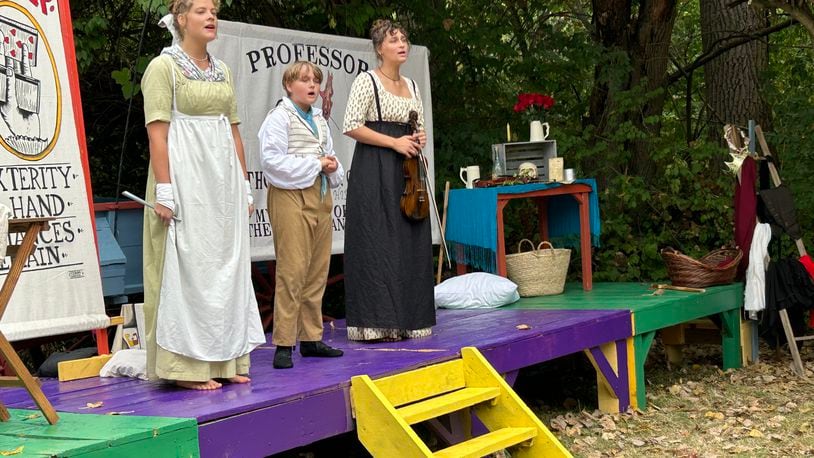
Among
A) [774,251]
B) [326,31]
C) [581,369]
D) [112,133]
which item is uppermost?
[326,31]

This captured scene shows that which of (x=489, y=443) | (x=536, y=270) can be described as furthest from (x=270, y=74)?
(x=489, y=443)

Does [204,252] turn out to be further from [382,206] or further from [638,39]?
[638,39]

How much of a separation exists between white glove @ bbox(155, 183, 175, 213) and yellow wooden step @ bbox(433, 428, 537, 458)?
130cm

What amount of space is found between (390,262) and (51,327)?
1693 mm

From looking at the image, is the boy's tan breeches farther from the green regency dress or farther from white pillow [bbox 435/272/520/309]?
white pillow [bbox 435/272/520/309]

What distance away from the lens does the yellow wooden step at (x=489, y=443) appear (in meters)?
3.94

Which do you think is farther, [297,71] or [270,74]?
[270,74]

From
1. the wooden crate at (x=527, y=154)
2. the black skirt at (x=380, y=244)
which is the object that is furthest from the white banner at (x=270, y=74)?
the black skirt at (x=380, y=244)

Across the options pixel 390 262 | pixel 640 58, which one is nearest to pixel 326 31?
pixel 640 58

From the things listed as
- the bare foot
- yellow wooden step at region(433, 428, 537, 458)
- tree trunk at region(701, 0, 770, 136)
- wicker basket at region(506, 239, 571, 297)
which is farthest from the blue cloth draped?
the bare foot

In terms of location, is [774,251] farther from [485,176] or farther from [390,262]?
[390,262]

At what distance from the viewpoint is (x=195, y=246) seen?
12.8ft

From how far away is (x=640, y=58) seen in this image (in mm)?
9555

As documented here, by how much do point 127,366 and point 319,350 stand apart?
2.73 ft
